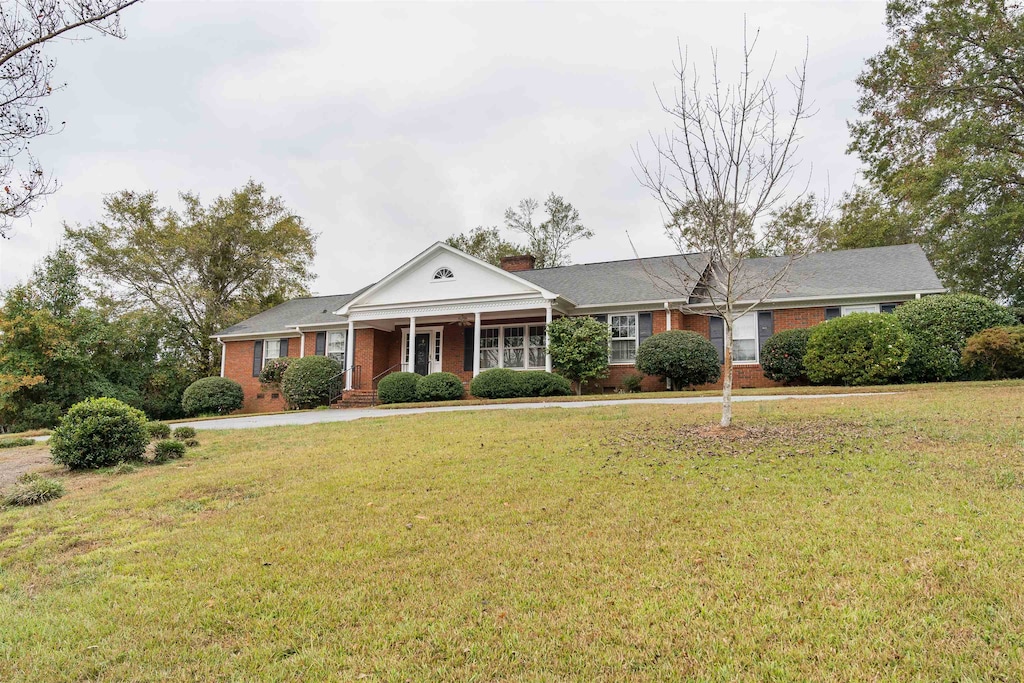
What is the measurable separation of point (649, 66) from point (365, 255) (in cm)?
2452

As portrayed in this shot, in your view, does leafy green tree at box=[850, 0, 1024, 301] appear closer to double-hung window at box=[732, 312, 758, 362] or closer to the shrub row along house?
the shrub row along house

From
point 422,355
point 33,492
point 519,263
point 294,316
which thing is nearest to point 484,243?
point 519,263

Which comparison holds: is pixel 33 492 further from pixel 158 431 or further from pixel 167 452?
pixel 158 431

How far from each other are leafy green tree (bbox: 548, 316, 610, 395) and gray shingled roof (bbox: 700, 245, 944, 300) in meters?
4.62

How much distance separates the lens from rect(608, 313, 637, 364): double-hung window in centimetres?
1900

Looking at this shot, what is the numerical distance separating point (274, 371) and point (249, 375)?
2.43m

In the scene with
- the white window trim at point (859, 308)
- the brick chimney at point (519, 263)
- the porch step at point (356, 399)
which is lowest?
the porch step at point (356, 399)

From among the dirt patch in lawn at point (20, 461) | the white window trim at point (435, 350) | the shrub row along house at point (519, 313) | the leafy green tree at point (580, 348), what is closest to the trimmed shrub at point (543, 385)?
the leafy green tree at point (580, 348)

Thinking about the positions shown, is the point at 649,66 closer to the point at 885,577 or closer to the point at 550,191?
the point at 885,577

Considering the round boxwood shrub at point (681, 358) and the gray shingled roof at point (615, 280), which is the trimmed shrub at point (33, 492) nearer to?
the round boxwood shrub at point (681, 358)

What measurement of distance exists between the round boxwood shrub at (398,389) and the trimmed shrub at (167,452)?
10021mm

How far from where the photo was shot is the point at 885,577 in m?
3.37

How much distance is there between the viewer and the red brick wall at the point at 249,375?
24141mm

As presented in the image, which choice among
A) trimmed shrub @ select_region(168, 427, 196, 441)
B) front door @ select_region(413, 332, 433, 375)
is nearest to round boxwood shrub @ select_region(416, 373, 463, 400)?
front door @ select_region(413, 332, 433, 375)
